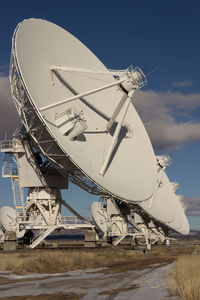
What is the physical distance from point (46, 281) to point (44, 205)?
2170cm

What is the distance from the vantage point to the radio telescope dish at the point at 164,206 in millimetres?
43969

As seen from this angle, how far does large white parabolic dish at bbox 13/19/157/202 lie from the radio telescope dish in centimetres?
432

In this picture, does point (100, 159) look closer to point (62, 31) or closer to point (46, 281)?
point (62, 31)

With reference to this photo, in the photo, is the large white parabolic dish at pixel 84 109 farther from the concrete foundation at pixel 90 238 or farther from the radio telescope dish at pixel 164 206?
the concrete foundation at pixel 90 238

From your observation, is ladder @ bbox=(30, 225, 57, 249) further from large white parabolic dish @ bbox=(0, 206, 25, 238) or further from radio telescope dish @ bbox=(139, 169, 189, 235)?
radio telescope dish @ bbox=(139, 169, 189, 235)

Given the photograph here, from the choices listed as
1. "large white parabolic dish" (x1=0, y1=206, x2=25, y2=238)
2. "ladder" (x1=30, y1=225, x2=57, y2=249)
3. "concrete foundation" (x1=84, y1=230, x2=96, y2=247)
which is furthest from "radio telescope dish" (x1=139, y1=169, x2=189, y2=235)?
"large white parabolic dish" (x1=0, y1=206, x2=25, y2=238)

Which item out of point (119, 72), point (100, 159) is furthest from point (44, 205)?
point (119, 72)

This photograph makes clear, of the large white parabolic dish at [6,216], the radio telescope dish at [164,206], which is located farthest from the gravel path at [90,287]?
the large white parabolic dish at [6,216]

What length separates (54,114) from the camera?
30391 millimetres

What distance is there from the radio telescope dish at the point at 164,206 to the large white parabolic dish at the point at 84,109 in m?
4.32

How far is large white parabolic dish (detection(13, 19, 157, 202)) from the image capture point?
28.3m

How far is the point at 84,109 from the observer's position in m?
34.6

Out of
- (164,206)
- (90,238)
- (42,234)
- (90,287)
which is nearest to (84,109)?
(42,234)

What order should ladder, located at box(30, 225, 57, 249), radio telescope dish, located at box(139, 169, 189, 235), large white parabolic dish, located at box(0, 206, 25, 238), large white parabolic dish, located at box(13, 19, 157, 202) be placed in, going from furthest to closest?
large white parabolic dish, located at box(0, 206, 25, 238) < radio telescope dish, located at box(139, 169, 189, 235) < ladder, located at box(30, 225, 57, 249) < large white parabolic dish, located at box(13, 19, 157, 202)
